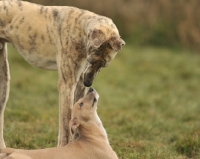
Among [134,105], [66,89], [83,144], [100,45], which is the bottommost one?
[134,105]

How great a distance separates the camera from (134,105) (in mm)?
10523

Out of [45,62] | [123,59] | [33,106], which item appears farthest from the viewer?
[123,59]

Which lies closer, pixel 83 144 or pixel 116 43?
pixel 83 144

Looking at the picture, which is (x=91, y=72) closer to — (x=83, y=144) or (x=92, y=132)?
(x=92, y=132)

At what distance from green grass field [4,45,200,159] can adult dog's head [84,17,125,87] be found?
3.78 feet

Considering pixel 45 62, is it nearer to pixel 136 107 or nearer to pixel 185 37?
pixel 136 107

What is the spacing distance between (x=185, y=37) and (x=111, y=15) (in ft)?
7.42

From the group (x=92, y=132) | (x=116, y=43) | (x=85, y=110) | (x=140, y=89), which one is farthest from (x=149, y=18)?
(x=92, y=132)

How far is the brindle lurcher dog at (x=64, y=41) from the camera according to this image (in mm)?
6324

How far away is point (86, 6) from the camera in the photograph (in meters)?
16.1

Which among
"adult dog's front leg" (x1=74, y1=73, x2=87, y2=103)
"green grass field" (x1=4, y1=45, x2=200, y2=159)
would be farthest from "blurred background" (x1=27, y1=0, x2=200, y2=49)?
"adult dog's front leg" (x1=74, y1=73, x2=87, y2=103)

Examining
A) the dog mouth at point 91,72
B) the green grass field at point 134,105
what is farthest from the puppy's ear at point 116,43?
the green grass field at point 134,105

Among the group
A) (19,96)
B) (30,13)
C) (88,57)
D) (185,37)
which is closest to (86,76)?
(88,57)

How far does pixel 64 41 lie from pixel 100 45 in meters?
0.59
